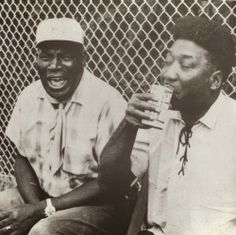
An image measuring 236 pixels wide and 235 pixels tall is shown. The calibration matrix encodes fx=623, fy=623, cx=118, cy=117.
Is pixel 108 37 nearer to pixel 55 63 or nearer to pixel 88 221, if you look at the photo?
pixel 55 63

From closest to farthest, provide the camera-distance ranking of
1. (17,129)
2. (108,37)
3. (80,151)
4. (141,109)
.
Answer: (141,109) → (80,151) → (17,129) → (108,37)

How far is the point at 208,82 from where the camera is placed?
241 cm

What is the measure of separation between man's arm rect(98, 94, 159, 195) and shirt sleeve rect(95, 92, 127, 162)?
0.74 feet

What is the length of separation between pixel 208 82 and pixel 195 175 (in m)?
0.38

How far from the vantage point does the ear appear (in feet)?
7.91

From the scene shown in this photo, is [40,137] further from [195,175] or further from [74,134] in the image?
[195,175]

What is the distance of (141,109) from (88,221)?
67cm

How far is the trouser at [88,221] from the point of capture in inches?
103

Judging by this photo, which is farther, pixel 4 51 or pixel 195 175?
pixel 4 51

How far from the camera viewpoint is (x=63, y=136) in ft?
9.87

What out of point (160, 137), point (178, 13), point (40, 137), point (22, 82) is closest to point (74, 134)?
point (40, 137)

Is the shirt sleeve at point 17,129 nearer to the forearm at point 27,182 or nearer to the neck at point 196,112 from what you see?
the forearm at point 27,182

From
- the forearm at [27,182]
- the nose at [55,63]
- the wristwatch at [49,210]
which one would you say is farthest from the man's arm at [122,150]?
the nose at [55,63]

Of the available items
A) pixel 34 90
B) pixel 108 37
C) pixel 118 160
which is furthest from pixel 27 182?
pixel 108 37
